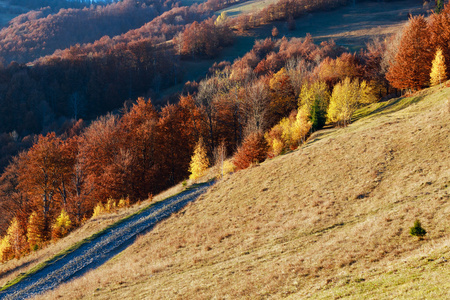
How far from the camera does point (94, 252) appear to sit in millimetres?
A: 26094

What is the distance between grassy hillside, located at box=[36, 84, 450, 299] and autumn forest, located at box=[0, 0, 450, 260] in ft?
48.4

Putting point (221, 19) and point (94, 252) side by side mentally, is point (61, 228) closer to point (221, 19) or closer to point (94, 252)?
point (94, 252)

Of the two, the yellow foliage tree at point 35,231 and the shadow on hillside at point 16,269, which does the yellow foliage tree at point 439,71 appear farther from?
the yellow foliage tree at point 35,231

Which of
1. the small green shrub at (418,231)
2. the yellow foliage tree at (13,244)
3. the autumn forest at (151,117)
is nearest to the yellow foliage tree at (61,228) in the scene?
the autumn forest at (151,117)

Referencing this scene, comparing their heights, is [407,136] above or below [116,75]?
below

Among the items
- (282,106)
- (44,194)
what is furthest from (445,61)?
(44,194)

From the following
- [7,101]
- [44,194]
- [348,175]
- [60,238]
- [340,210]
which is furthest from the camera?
[7,101]

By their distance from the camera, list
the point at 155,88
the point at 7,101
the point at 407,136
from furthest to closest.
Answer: the point at 155,88, the point at 7,101, the point at 407,136

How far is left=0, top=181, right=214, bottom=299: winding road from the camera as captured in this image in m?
21.7

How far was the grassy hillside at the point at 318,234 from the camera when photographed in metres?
11.4

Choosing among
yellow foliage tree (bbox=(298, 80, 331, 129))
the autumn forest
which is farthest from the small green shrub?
yellow foliage tree (bbox=(298, 80, 331, 129))

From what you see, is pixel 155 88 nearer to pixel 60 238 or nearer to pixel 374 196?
pixel 60 238

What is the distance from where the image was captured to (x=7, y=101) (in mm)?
106938

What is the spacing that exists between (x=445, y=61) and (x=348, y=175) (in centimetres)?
3980
